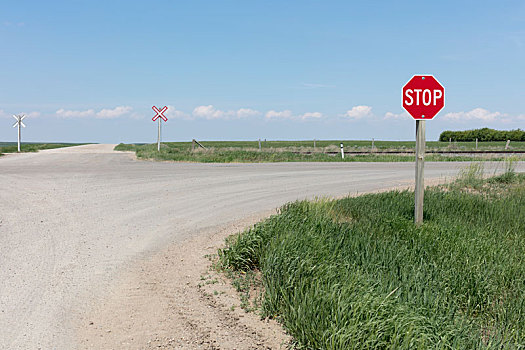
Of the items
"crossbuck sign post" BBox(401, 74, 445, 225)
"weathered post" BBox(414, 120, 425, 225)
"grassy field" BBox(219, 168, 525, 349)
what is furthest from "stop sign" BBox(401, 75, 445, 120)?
"grassy field" BBox(219, 168, 525, 349)

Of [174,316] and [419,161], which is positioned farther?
[419,161]

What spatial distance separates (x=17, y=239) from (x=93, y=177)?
9494 millimetres

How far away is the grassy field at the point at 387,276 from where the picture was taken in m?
4.01

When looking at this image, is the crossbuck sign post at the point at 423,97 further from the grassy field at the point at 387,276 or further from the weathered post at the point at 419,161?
the grassy field at the point at 387,276

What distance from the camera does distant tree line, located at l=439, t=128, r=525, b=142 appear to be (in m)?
84.8

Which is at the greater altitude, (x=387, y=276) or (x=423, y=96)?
(x=423, y=96)

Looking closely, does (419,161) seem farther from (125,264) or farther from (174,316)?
(174,316)

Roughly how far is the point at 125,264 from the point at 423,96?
5599mm

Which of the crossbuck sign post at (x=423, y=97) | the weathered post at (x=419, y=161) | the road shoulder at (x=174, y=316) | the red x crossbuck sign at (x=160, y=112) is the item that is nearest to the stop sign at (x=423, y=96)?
the crossbuck sign post at (x=423, y=97)

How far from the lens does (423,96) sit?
809 cm

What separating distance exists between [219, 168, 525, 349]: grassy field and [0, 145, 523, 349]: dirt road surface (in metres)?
0.53

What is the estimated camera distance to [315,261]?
5.55m

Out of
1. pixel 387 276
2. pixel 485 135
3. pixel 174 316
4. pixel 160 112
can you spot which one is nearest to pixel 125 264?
pixel 174 316

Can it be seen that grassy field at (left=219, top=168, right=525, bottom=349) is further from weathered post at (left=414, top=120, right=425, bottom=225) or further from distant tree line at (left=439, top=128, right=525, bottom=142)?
distant tree line at (left=439, top=128, right=525, bottom=142)
